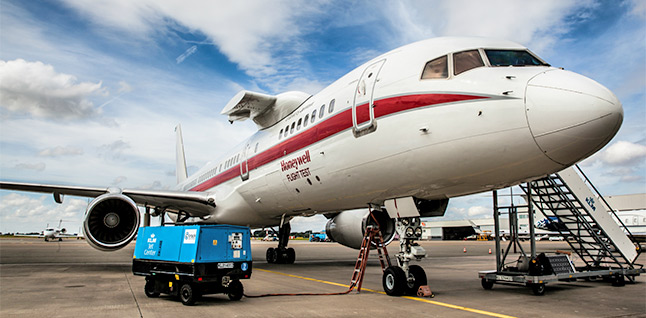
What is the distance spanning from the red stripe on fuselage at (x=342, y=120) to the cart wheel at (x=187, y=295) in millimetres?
3886

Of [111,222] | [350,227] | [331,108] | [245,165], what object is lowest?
[111,222]

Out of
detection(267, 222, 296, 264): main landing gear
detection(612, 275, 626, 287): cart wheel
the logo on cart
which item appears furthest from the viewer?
detection(267, 222, 296, 264): main landing gear

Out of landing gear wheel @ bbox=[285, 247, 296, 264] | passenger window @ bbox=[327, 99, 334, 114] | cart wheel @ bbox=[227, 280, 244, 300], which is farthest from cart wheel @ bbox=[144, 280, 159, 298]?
landing gear wheel @ bbox=[285, 247, 296, 264]

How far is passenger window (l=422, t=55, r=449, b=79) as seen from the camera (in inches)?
277

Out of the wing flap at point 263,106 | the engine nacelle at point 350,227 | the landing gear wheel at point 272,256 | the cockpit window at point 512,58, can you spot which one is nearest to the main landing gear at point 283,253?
the landing gear wheel at point 272,256

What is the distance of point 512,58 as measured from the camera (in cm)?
688

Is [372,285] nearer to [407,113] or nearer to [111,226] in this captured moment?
[407,113]

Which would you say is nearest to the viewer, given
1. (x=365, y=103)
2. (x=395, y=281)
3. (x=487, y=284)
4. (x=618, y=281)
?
(x=395, y=281)

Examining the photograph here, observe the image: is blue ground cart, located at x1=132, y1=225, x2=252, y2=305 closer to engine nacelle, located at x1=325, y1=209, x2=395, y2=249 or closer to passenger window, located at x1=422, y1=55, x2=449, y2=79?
passenger window, located at x1=422, y1=55, x2=449, y2=79

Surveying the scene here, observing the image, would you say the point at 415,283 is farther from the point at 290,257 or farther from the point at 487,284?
the point at 290,257

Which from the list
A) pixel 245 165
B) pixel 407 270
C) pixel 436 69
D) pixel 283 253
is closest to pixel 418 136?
pixel 436 69

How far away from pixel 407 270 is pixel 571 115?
3.96 metres

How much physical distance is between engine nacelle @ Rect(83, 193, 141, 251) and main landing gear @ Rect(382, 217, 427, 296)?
7.66m

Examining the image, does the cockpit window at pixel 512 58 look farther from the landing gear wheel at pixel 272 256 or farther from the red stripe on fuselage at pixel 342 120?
the landing gear wheel at pixel 272 256
